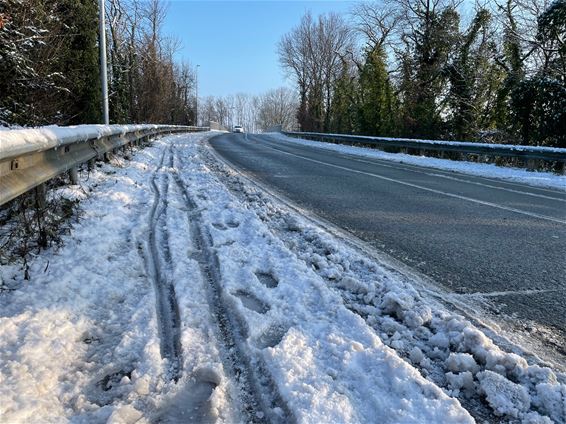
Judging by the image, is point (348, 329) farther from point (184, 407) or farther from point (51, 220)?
point (51, 220)

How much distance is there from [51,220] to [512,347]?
3.93 metres

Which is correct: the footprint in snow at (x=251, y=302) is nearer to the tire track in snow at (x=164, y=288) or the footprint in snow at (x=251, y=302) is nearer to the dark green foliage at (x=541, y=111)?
the tire track in snow at (x=164, y=288)

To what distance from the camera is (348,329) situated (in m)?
2.66

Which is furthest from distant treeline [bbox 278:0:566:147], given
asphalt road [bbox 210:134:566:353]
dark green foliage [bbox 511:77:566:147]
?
asphalt road [bbox 210:134:566:353]

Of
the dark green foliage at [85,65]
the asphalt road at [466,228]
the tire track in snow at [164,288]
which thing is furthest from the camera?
the dark green foliage at [85,65]

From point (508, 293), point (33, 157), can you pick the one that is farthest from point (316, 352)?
point (33, 157)

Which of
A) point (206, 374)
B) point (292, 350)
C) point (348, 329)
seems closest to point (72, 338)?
point (206, 374)

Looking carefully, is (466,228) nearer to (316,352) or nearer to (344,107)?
(316,352)

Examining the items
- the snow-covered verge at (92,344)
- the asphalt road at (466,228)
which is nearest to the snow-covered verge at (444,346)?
the asphalt road at (466,228)

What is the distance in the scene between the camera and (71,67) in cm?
1645

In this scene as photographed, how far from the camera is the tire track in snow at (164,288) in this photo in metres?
2.38

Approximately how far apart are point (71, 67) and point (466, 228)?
53.3 ft

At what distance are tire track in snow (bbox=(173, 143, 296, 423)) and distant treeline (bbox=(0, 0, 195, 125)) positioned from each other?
5.94 metres

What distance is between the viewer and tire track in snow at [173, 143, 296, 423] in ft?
6.47
